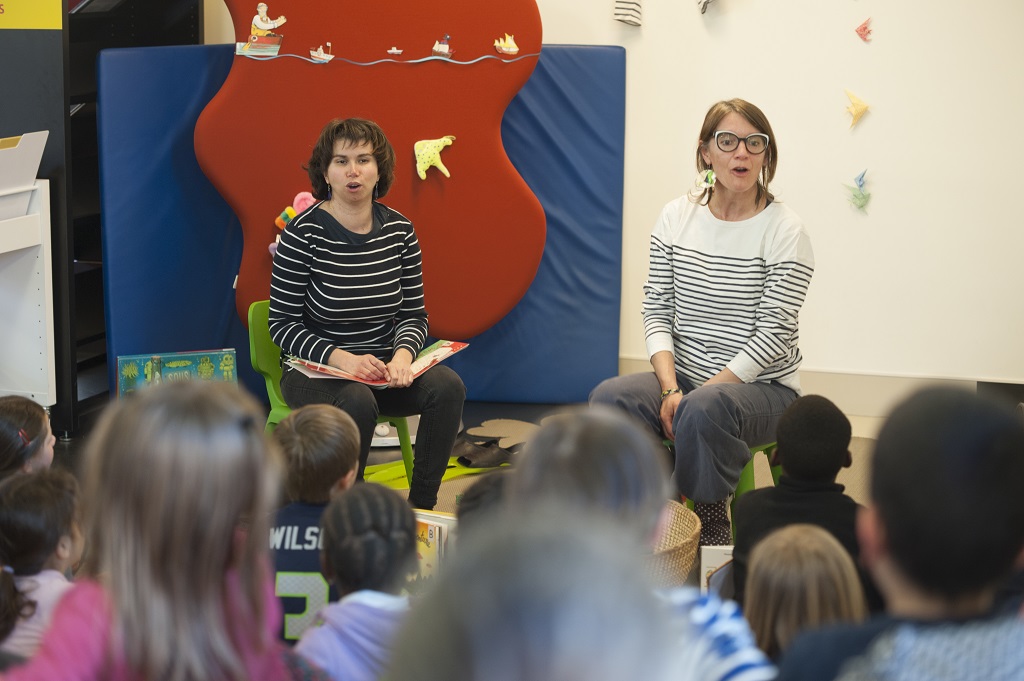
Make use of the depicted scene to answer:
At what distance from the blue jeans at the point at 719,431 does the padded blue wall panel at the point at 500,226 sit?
5.35 ft

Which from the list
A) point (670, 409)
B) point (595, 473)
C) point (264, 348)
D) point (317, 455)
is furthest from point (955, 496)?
point (264, 348)

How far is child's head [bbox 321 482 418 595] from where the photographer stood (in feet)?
5.27

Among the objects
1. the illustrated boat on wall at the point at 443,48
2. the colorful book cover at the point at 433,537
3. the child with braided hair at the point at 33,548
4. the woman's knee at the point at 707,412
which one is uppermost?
the illustrated boat on wall at the point at 443,48

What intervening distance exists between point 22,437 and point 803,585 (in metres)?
1.65

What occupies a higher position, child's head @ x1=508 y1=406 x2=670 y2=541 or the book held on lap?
child's head @ x1=508 y1=406 x2=670 y2=541

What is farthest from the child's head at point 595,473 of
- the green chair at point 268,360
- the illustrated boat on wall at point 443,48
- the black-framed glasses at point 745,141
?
the illustrated boat on wall at point 443,48

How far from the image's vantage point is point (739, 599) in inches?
82.2

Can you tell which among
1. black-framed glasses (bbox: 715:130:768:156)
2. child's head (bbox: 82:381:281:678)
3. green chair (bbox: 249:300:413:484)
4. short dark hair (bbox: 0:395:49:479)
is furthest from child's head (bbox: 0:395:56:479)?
black-framed glasses (bbox: 715:130:768:156)

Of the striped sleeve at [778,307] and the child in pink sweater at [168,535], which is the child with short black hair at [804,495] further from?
the child in pink sweater at [168,535]

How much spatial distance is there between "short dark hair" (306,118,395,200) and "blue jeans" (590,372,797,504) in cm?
Answer: 103

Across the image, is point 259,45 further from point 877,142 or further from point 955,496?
point 955,496

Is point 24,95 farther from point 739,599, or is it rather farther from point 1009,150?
Result: point 1009,150

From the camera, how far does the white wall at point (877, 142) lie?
427 cm

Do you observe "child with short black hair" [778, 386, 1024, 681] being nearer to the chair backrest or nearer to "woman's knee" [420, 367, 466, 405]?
"woman's knee" [420, 367, 466, 405]
